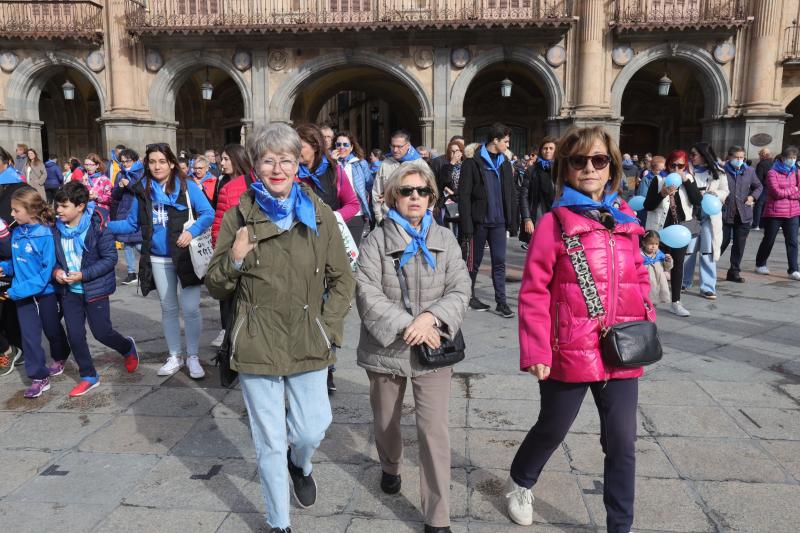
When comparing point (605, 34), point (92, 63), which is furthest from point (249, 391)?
point (92, 63)

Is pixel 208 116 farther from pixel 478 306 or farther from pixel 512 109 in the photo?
pixel 478 306

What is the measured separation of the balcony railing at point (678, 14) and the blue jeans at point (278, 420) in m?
16.1

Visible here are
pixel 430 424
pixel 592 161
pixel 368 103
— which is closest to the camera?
pixel 592 161

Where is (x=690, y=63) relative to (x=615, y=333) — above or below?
above

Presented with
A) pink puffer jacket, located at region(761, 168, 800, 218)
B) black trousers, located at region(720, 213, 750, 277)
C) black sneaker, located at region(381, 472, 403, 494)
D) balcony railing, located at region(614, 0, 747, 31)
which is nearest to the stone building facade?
balcony railing, located at region(614, 0, 747, 31)

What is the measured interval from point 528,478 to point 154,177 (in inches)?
139

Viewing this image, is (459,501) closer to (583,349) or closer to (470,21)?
(583,349)

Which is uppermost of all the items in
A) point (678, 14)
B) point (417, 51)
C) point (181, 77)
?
point (678, 14)

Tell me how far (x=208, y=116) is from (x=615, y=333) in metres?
23.6

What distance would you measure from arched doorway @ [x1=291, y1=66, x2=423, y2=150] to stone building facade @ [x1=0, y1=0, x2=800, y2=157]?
156cm

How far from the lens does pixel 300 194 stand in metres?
2.70

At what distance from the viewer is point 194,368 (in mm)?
4805

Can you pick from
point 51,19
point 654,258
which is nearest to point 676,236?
point 654,258

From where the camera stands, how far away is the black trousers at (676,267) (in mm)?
6707
